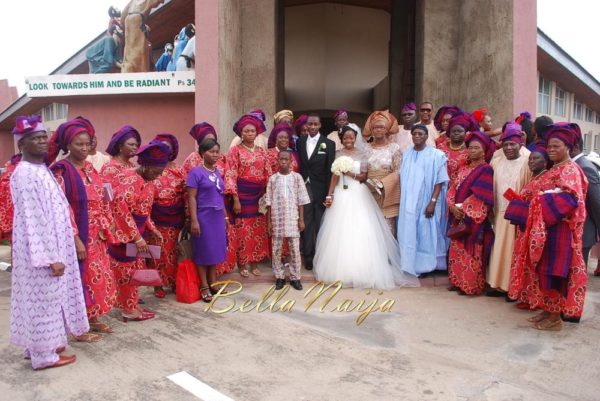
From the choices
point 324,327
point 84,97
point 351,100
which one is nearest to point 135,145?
point 324,327

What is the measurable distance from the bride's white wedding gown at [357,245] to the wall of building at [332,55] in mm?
10677

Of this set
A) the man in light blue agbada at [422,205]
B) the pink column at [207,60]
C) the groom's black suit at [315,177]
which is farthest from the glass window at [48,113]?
the man in light blue agbada at [422,205]

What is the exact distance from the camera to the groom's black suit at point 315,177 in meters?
6.12

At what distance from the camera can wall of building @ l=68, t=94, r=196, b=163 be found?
A: 30.0 feet

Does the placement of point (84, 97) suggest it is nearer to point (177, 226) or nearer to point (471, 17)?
point (177, 226)

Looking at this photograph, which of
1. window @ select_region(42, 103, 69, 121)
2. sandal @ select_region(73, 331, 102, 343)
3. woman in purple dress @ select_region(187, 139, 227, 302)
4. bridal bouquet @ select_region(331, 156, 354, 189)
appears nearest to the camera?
sandal @ select_region(73, 331, 102, 343)

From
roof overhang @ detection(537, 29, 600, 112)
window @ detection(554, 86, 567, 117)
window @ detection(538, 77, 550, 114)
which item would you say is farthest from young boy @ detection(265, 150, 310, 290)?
window @ detection(554, 86, 567, 117)

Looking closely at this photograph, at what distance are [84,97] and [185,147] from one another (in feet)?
8.17

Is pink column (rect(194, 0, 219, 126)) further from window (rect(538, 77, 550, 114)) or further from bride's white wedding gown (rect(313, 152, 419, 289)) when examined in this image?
window (rect(538, 77, 550, 114))

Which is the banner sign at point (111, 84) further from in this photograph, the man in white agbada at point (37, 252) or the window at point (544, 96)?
the window at point (544, 96)

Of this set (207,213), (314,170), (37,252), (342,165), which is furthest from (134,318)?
(342,165)

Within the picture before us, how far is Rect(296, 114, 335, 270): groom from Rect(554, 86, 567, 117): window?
47.3ft

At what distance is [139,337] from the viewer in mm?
4176

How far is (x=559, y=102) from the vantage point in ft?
58.4
